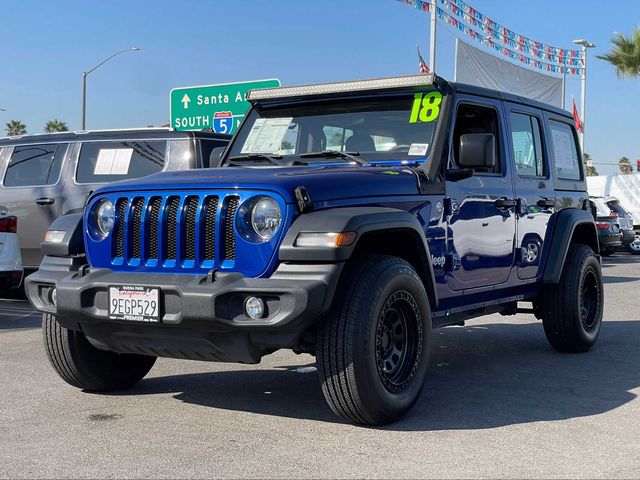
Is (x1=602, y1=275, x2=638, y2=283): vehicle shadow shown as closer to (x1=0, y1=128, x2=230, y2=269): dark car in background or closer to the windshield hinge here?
(x1=0, y1=128, x2=230, y2=269): dark car in background

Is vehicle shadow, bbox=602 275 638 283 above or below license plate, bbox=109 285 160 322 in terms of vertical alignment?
below

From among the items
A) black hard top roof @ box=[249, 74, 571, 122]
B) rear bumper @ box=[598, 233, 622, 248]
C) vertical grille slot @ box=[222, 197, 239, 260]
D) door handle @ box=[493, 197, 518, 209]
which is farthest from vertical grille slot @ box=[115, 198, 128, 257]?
rear bumper @ box=[598, 233, 622, 248]

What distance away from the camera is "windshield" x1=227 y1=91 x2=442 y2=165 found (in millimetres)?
5418

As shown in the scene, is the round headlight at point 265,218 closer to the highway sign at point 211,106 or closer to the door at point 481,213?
the door at point 481,213

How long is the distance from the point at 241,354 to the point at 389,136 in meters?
1.90

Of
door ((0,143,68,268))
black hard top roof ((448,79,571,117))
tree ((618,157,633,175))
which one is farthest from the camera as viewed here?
tree ((618,157,633,175))

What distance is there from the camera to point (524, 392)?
5523mm

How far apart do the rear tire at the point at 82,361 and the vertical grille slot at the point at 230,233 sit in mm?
1380

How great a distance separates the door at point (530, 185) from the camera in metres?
6.27

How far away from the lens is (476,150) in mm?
5223

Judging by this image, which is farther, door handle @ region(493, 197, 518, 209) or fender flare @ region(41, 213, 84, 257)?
door handle @ region(493, 197, 518, 209)

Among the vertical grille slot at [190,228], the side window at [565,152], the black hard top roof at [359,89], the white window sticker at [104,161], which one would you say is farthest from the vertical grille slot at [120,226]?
the white window sticker at [104,161]

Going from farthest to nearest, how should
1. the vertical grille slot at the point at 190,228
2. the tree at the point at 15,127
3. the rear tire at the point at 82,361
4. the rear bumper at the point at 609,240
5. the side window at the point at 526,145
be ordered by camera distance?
the tree at the point at 15,127
the rear bumper at the point at 609,240
the side window at the point at 526,145
the rear tire at the point at 82,361
the vertical grille slot at the point at 190,228

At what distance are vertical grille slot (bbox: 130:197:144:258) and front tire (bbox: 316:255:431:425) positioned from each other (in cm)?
112
